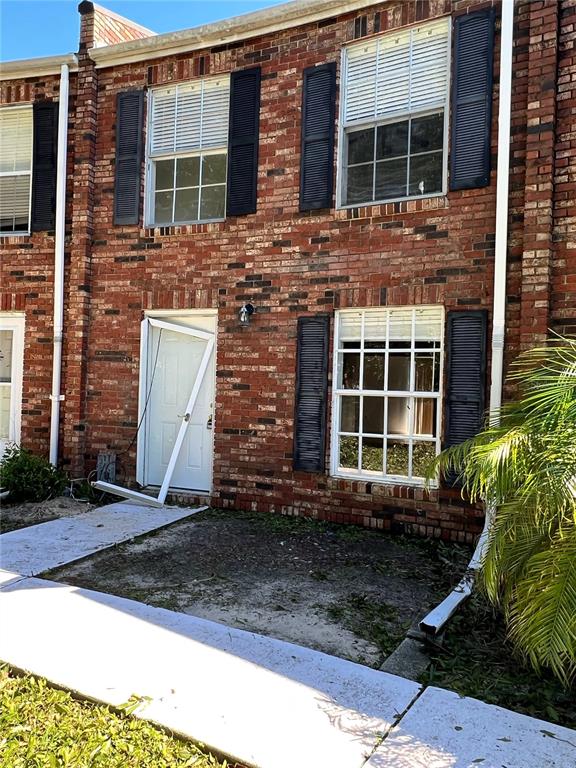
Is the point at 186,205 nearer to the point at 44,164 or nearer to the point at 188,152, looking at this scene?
the point at 188,152

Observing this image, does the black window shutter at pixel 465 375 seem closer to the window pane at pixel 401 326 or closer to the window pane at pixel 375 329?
the window pane at pixel 401 326

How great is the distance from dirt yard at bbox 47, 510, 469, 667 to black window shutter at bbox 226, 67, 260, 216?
142 inches

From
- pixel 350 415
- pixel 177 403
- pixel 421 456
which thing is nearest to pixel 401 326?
pixel 350 415

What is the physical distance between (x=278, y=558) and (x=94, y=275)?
4.48 m

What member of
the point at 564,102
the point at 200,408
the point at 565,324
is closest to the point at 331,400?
the point at 200,408

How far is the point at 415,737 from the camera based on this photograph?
2.71 metres

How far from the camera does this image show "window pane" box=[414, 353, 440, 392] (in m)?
5.96

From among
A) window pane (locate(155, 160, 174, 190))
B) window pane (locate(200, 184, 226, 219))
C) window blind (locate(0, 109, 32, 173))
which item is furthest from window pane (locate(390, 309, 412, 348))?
window blind (locate(0, 109, 32, 173))

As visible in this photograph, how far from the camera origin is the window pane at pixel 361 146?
6.40 metres

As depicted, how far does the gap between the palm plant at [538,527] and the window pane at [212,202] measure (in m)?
4.71

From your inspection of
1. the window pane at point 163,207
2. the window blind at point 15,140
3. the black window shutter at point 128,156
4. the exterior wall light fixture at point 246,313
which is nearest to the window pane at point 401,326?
the exterior wall light fixture at point 246,313

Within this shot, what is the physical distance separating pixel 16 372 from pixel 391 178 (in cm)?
540

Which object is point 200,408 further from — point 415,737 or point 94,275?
point 415,737

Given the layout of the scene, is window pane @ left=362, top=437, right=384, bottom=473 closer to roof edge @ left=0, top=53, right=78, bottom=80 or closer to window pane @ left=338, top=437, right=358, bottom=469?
window pane @ left=338, top=437, right=358, bottom=469
